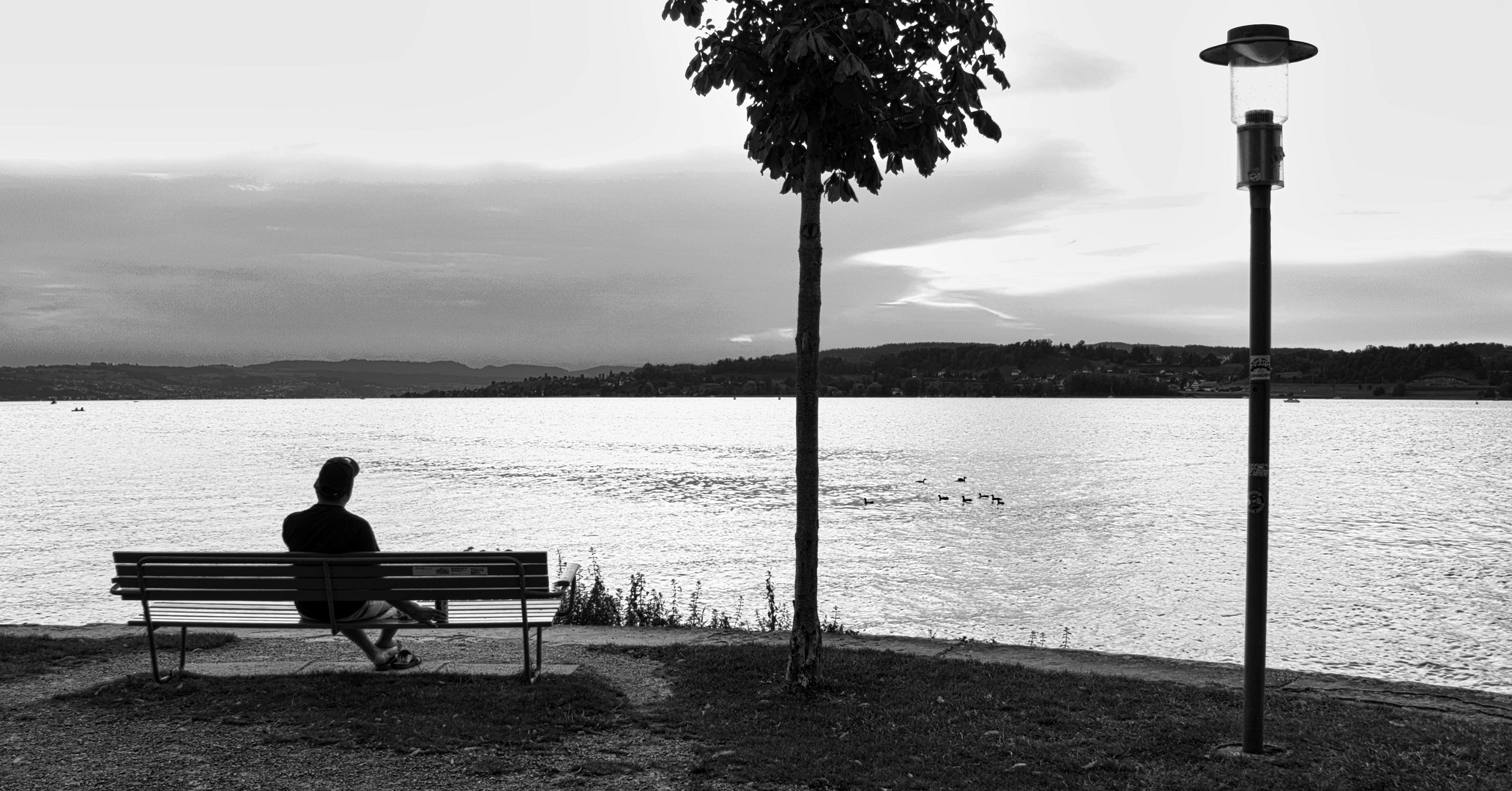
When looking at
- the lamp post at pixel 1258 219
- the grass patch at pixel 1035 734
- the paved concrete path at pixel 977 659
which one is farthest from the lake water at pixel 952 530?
the lamp post at pixel 1258 219

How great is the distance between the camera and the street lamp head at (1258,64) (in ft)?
21.0

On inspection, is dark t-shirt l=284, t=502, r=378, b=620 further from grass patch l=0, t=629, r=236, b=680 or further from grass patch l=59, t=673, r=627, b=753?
grass patch l=0, t=629, r=236, b=680

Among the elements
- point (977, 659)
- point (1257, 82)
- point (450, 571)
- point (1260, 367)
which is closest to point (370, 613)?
point (450, 571)

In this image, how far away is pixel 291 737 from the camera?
6.92 metres

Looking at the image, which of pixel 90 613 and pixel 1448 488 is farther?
pixel 1448 488

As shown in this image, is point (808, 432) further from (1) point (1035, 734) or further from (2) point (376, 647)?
(2) point (376, 647)

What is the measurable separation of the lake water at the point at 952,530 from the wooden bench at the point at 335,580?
45.4ft

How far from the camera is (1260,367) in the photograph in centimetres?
648

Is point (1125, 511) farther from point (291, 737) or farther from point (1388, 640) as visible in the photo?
point (291, 737)

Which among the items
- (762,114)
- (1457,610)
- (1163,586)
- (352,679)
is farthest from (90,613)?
(1457,610)

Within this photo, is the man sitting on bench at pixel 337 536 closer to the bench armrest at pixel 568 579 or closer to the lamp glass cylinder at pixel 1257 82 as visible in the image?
the bench armrest at pixel 568 579

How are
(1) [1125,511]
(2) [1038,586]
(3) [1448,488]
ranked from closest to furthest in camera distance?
(2) [1038,586]
(1) [1125,511]
(3) [1448,488]

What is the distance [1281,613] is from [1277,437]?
377ft

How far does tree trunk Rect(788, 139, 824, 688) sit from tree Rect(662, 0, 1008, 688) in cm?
1
